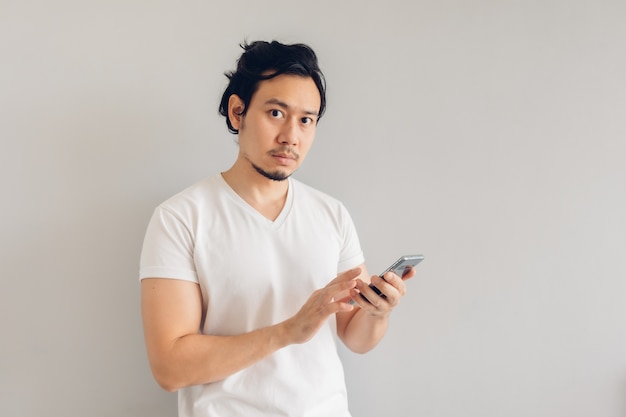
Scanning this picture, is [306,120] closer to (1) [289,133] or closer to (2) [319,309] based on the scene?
(1) [289,133]

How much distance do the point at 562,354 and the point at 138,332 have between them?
102cm

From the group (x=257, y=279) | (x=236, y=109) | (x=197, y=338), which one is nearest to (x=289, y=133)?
(x=236, y=109)

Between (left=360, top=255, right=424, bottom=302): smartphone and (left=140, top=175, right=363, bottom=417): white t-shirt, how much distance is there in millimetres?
172

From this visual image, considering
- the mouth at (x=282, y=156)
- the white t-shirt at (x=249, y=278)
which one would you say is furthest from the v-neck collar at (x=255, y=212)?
the mouth at (x=282, y=156)

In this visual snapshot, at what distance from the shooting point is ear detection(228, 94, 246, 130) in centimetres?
110

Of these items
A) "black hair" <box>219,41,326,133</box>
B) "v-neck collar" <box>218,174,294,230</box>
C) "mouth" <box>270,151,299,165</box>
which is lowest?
"v-neck collar" <box>218,174,294,230</box>

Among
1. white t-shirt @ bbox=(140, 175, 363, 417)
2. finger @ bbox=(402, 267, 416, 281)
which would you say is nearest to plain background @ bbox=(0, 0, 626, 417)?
white t-shirt @ bbox=(140, 175, 363, 417)

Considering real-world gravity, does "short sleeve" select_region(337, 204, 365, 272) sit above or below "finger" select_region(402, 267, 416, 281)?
above

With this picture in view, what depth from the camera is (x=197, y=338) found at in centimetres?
98

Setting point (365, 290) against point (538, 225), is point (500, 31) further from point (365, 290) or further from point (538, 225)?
point (365, 290)

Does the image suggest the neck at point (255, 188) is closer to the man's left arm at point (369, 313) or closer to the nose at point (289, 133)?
the nose at point (289, 133)

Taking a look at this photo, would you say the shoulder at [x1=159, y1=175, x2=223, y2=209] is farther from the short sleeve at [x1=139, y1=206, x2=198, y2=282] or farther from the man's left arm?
the man's left arm

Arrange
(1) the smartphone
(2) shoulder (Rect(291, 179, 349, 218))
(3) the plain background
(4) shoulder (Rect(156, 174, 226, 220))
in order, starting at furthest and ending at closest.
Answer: (3) the plain background, (2) shoulder (Rect(291, 179, 349, 218)), (4) shoulder (Rect(156, 174, 226, 220)), (1) the smartphone

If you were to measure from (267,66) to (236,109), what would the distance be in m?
0.11
